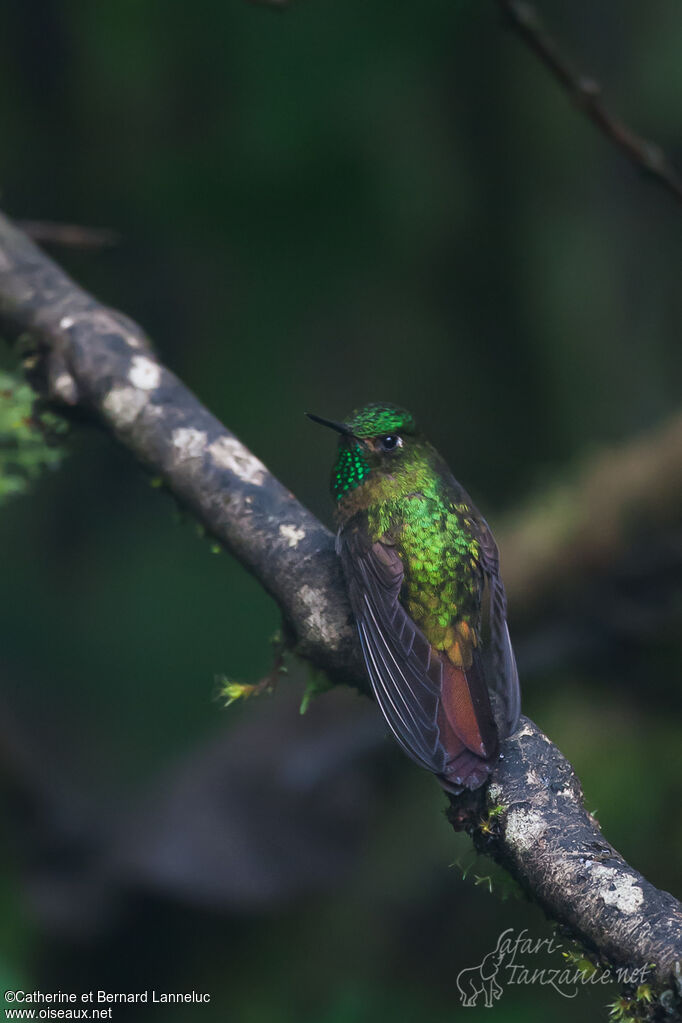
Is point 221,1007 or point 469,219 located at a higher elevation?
point 469,219

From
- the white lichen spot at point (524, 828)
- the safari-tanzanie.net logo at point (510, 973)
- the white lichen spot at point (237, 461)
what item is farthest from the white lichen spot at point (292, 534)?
the safari-tanzanie.net logo at point (510, 973)

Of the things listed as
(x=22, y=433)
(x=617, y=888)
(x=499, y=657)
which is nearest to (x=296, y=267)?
A: (x=22, y=433)

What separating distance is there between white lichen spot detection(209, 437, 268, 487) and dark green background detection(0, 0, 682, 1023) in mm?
1818

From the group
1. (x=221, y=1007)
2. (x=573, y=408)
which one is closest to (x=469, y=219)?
(x=573, y=408)

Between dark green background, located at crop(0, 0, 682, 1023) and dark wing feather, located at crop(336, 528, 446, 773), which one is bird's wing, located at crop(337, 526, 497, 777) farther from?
dark green background, located at crop(0, 0, 682, 1023)

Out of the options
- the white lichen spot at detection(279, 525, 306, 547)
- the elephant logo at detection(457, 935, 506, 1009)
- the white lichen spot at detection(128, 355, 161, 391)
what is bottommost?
the elephant logo at detection(457, 935, 506, 1009)

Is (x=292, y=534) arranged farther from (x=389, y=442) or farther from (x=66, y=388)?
(x=66, y=388)

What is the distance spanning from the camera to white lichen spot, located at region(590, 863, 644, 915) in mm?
1348

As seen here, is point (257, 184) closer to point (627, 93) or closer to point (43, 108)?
point (43, 108)

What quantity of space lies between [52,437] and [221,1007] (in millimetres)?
1933

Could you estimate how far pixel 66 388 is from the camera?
227cm

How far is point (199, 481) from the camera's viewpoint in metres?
2.07

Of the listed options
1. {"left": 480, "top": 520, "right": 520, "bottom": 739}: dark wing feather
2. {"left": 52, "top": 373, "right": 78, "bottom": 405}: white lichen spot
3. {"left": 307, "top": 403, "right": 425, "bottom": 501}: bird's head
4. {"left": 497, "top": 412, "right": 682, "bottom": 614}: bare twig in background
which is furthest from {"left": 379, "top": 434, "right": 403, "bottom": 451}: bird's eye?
{"left": 497, "top": 412, "right": 682, "bottom": 614}: bare twig in background

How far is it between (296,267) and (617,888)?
3.72 metres
